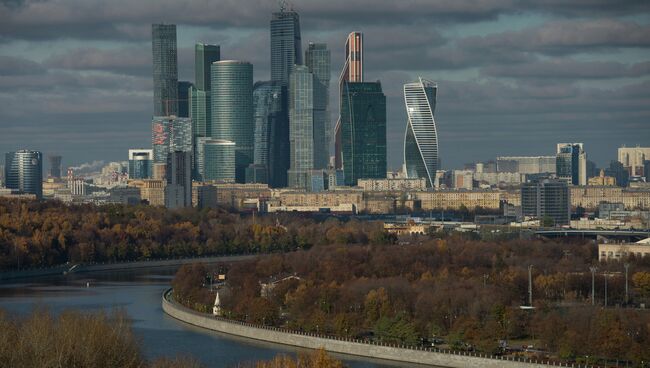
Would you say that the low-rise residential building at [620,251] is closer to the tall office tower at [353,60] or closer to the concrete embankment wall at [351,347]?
the concrete embankment wall at [351,347]

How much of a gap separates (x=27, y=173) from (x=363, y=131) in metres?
27.1

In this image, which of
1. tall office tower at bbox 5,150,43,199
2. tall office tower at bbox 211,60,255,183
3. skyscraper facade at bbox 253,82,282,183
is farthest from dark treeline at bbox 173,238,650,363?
skyscraper facade at bbox 253,82,282,183

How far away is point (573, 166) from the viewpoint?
456 feet

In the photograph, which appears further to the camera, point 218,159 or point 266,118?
point 266,118

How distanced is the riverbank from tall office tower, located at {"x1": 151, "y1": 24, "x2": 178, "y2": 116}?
73.2 metres

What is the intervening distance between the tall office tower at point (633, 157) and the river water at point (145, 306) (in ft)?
326

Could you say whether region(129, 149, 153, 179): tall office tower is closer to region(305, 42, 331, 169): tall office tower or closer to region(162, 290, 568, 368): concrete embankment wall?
region(305, 42, 331, 169): tall office tower

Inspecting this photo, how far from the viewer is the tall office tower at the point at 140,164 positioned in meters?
153

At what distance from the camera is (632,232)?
71.8 m

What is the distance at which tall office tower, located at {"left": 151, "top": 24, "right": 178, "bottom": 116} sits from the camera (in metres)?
138

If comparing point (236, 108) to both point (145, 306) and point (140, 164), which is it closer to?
point (140, 164)

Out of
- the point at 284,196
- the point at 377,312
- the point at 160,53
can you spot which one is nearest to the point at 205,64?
the point at 160,53

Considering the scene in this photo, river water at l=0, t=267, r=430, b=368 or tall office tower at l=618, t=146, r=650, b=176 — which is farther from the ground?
tall office tower at l=618, t=146, r=650, b=176

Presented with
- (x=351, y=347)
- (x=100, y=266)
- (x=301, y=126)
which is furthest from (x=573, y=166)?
(x=351, y=347)
